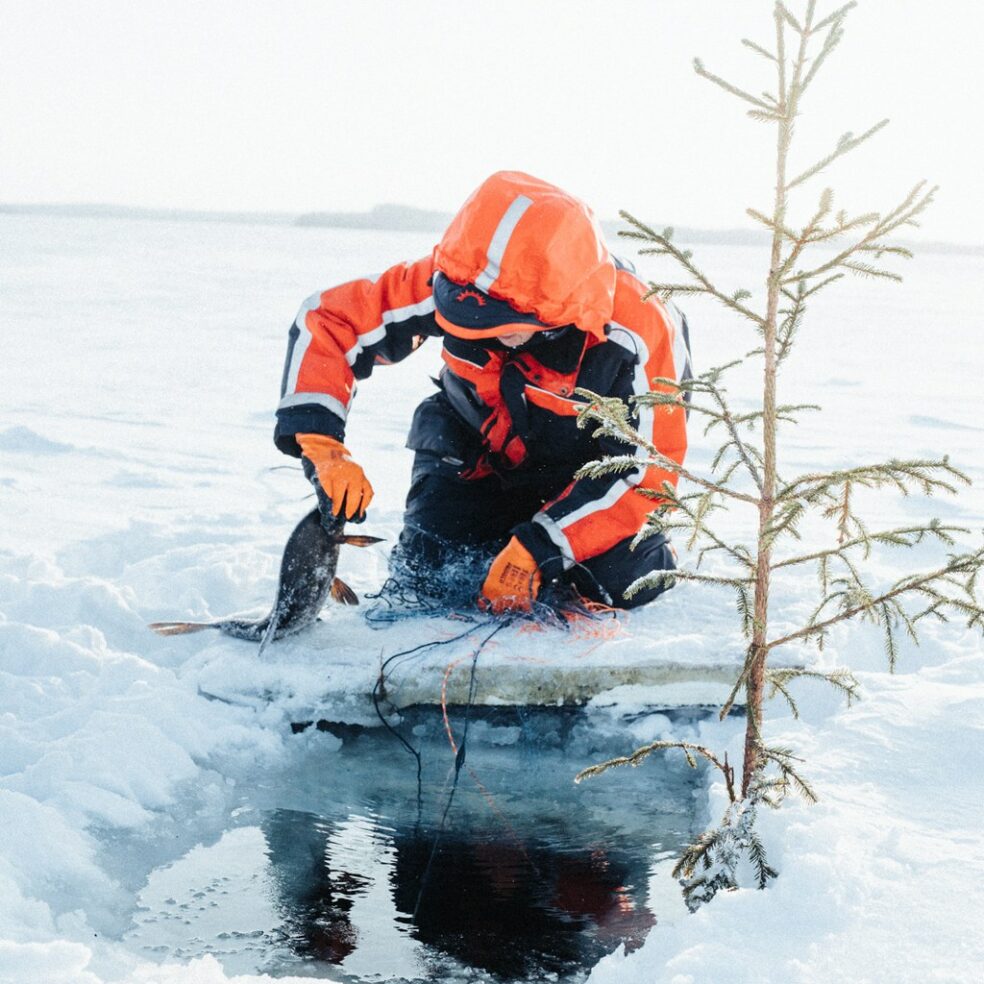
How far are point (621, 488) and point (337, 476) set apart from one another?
0.89m

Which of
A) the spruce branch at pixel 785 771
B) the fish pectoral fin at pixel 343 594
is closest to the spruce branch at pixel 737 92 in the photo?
the spruce branch at pixel 785 771

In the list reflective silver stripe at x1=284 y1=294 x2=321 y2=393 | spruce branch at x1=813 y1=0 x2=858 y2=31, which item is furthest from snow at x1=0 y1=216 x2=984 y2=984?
spruce branch at x1=813 y1=0 x2=858 y2=31

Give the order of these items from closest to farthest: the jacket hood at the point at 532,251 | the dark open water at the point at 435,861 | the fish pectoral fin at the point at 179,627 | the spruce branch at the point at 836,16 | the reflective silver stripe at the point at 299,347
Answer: the spruce branch at the point at 836,16 < the dark open water at the point at 435,861 < the jacket hood at the point at 532,251 < the fish pectoral fin at the point at 179,627 < the reflective silver stripe at the point at 299,347

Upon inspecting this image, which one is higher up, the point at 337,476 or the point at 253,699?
the point at 337,476

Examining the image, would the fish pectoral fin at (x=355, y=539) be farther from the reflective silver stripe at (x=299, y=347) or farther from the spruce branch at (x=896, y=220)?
the spruce branch at (x=896, y=220)

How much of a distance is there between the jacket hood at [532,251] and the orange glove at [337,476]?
2.23 ft

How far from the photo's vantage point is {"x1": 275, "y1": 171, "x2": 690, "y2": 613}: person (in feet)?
11.0

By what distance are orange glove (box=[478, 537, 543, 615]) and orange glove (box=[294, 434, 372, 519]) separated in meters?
0.47

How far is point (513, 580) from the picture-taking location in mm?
3686

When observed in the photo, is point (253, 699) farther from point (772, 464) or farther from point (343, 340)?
point (772, 464)

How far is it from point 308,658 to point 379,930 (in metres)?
1.09

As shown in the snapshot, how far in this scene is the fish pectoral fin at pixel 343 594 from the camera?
12.8 feet

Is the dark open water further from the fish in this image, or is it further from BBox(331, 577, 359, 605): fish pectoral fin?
BBox(331, 577, 359, 605): fish pectoral fin

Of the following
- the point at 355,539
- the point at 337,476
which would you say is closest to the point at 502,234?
the point at 337,476
